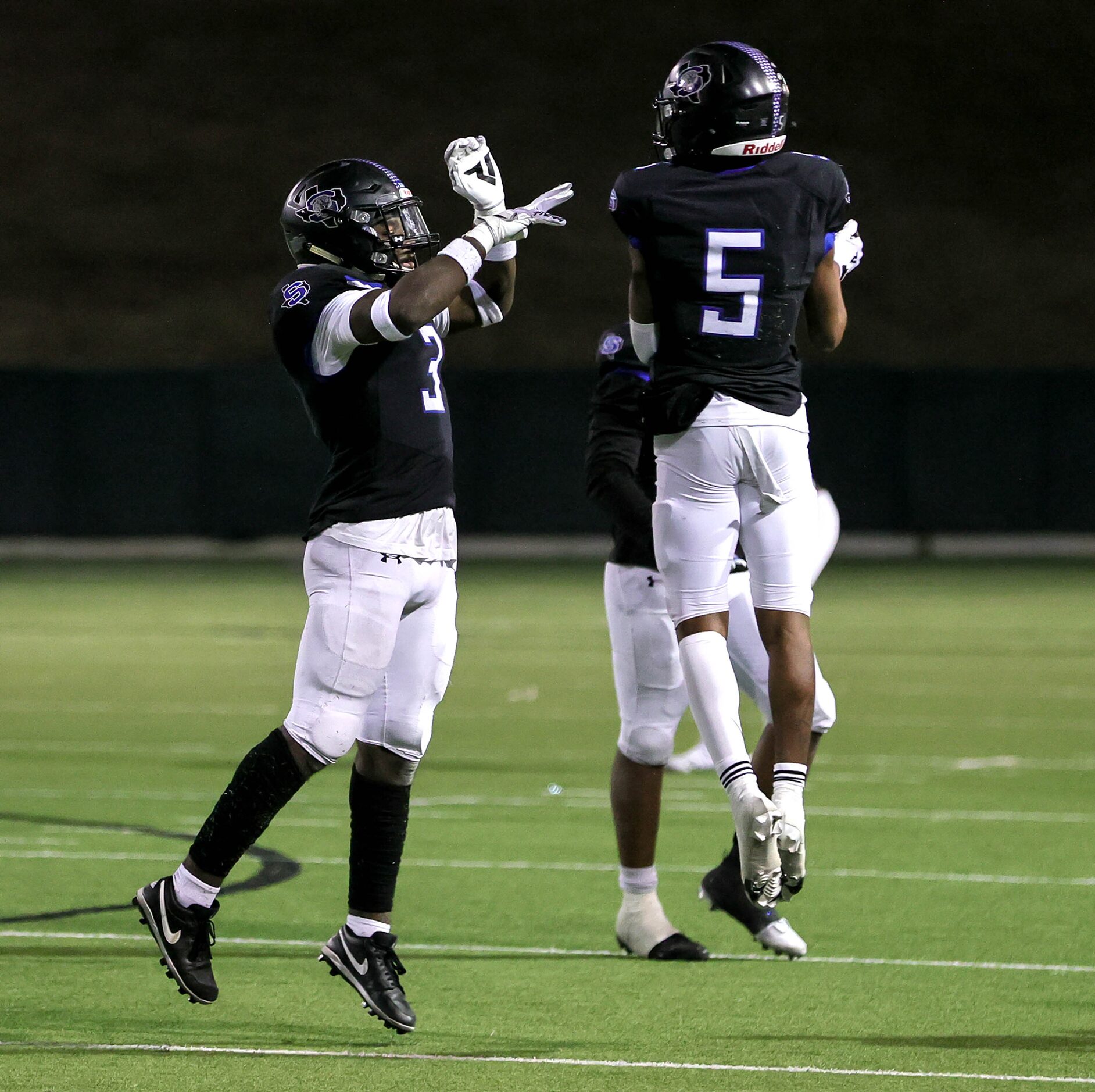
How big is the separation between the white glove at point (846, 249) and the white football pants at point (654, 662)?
1122 millimetres

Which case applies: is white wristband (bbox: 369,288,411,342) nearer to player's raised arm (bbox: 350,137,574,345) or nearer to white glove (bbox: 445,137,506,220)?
player's raised arm (bbox: 350,137,574,345)

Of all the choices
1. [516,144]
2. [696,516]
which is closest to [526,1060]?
[696,516]

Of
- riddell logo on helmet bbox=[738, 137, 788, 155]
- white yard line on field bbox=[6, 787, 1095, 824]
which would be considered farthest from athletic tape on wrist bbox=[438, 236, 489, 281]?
white yard line on field bbox=[6, 787, 1095, 824]

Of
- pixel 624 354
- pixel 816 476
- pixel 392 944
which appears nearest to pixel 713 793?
pixel 624 354

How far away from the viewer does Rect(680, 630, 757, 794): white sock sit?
5211mm

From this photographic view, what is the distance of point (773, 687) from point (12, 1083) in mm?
2131

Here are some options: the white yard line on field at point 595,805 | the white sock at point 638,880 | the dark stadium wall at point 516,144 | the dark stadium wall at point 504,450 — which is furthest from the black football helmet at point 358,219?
the dark stadium wall at point 516,144

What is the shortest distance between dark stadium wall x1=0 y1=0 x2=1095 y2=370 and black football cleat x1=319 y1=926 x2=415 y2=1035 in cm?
2825

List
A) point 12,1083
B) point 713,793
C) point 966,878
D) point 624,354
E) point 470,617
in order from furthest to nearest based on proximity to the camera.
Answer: point 470,617 → point 713,793 → point 966,878 → point 624,354 → point 12,1083

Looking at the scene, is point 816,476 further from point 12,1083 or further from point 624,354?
point 12,1083

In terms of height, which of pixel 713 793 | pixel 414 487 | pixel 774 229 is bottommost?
pixel 713 793

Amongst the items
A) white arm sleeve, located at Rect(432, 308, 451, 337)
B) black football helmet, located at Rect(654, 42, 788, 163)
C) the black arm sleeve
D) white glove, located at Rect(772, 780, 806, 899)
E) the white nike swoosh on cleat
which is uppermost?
black football helmet, located at Rect(654, 42, 788, 163)

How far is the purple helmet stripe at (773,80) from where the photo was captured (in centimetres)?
527

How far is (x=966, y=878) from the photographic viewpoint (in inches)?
280
